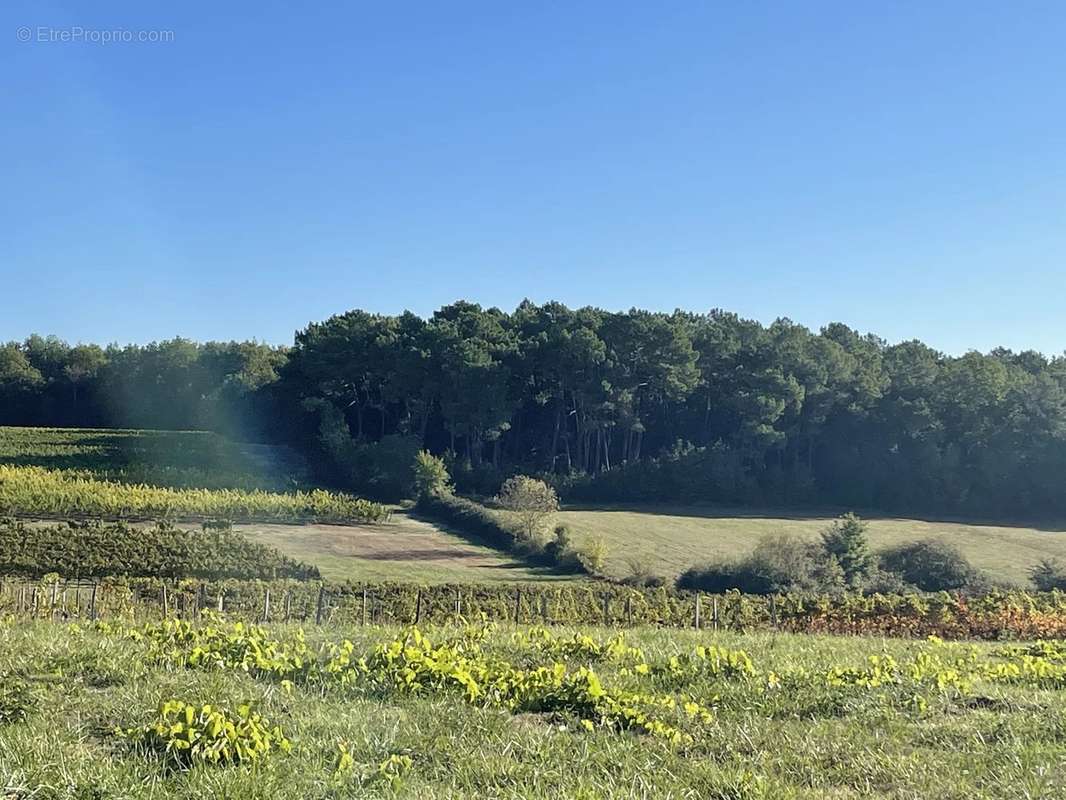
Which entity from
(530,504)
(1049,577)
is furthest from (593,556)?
(1049,577)

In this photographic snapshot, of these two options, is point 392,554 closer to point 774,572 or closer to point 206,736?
point 774,572

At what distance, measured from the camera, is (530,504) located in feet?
145

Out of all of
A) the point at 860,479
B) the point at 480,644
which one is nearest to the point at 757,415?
the point at 860,479

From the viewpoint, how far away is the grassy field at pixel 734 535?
4019cm

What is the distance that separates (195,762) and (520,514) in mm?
40239

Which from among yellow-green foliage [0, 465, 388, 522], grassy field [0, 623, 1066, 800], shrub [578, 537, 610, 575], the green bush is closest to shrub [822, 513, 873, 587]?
shrub [578, 537, 610, 575]

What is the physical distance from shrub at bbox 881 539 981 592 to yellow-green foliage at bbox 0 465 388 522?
26.9 metres

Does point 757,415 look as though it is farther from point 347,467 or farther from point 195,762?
point 195,762

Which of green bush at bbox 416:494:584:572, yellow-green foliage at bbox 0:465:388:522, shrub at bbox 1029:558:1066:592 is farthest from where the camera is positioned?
yellow-green foliage at bbox 0:465:388:522

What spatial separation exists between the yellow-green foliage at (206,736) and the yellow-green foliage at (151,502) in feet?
141

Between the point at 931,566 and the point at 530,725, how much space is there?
32.4 metres

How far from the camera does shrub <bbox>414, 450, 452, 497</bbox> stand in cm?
5548

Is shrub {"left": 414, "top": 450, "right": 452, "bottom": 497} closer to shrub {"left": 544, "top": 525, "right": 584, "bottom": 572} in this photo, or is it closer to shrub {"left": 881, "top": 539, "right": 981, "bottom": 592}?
shrub {"left": 544, "top": 525, "right": 584, "bottom": 572}

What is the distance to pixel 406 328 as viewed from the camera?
69.8m
